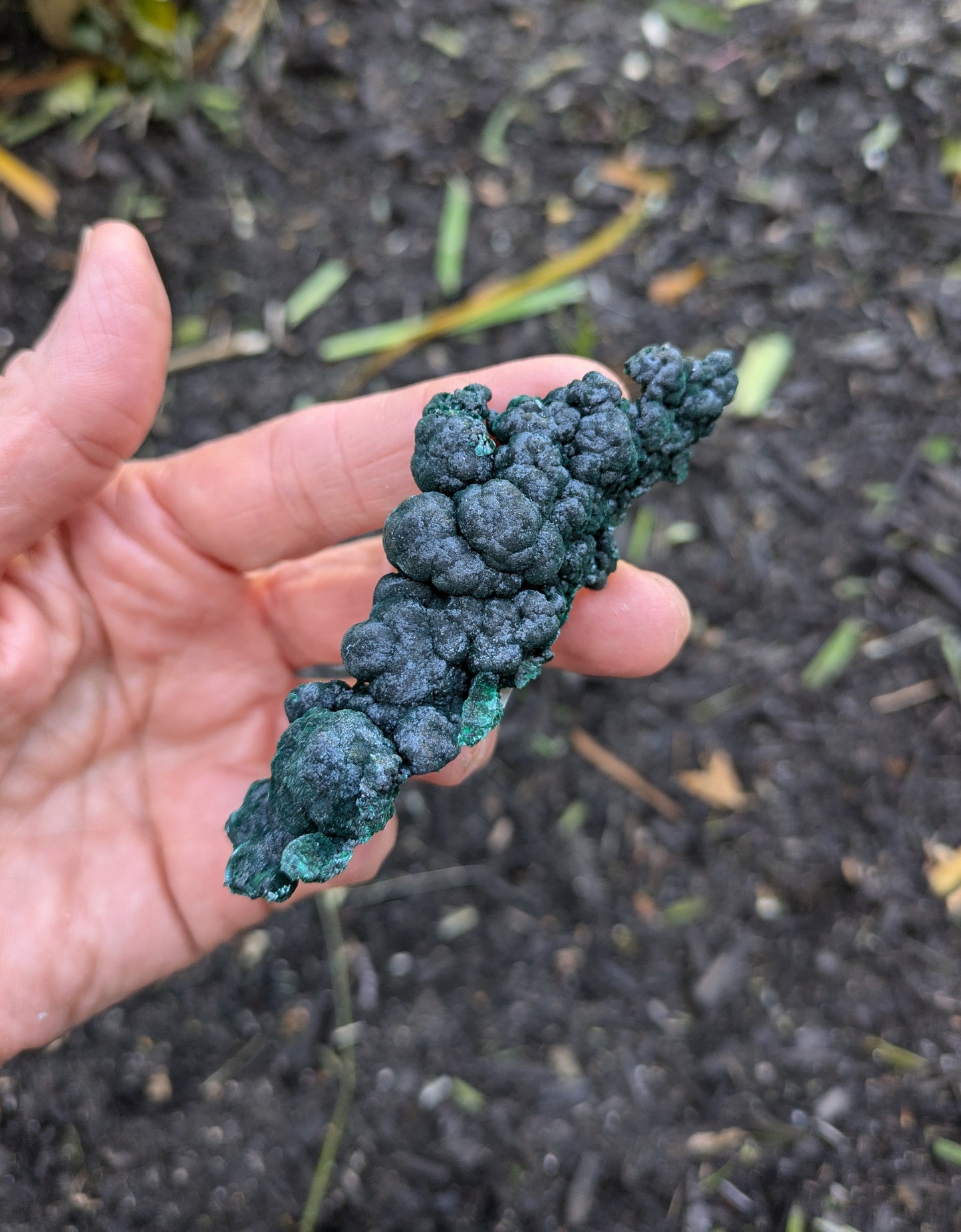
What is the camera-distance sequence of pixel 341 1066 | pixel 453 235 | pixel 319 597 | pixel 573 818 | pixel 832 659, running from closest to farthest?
pixel 319 597 < pixel 341 1066 < pixel 573 818 < pixel 832 659 < pixel 453 235

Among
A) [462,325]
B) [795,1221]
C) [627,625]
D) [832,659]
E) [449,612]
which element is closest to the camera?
[449,612]

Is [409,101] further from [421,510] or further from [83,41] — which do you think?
[421,510]

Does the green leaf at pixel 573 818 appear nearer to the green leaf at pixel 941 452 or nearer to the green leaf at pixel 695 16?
the green leaf at pixel 941 452

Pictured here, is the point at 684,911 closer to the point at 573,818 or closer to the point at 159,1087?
the point at 573,818

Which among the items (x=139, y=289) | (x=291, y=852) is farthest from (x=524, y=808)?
(x=139, y=289)

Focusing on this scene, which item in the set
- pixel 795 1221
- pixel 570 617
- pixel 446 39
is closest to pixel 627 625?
pixel 570 617

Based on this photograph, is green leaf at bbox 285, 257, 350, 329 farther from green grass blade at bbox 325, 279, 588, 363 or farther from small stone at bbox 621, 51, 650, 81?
small stone at bbox 621, 51, 650, 81
